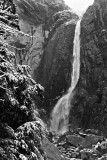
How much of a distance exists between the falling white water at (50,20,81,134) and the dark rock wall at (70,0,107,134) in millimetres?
766

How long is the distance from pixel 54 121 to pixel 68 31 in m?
13.1

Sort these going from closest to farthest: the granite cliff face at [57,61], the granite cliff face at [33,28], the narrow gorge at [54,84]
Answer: the narrow gorge at [54,84] → the granite cliff face at [57,61] → the granite cliff face at [33,28]

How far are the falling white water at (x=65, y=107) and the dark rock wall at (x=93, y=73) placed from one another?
0.77m

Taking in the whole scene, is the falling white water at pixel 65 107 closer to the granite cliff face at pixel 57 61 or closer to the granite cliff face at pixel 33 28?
the granite cliff face at pixel 57 61

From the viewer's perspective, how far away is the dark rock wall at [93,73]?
27328 millimetres

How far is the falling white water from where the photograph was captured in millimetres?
28872

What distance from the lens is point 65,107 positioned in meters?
30.1

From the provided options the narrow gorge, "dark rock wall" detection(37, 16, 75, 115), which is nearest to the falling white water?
the narrow gorge

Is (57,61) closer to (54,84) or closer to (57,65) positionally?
(57,65)

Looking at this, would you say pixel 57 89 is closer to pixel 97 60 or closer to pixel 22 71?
pixel 97 60

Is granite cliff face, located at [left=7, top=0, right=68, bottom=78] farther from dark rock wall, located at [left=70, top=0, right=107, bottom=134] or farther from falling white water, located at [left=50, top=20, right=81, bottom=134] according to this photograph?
dark rock wall, located at [left=70, top=0, right=107, bottom=134]

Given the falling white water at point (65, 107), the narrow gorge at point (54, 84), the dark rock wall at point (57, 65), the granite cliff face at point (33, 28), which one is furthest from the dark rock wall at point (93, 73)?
the granite cliff face at point (33, 28)

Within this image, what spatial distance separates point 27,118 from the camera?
20.7ft

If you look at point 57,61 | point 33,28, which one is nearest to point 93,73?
point 57,61
